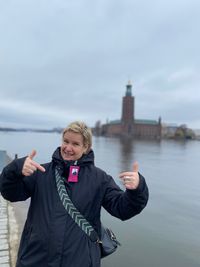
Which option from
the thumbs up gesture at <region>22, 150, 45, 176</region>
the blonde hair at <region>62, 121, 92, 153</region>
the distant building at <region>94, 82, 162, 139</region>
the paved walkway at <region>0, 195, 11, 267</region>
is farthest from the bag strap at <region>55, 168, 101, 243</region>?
the distant building at <region>94, 82, 162, 139</region>

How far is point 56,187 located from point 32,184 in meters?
0.26

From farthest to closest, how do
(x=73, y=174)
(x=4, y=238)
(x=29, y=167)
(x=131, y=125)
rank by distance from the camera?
1. (x=131, y=125)
2. (x=4, y=238)
3. (x=73, y=174)
4. (x=29, y=167)

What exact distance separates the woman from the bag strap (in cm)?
3

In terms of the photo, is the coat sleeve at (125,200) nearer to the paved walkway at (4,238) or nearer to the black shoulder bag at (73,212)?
the black shoulder bag at (73,212)

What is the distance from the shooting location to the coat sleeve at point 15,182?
236 centimetres

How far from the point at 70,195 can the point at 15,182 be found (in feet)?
1.64

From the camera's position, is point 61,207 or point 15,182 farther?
point 15,182

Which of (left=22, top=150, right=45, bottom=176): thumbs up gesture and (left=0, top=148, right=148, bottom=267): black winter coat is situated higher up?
(left=22, top=150, right=45, bottom=176): thumbs up gesture

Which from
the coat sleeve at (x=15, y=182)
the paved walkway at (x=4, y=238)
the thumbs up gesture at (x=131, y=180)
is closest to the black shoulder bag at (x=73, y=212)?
the coat sleeve at (x=15, y=182)

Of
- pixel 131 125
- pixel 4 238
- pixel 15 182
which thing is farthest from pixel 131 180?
pixel 131 125

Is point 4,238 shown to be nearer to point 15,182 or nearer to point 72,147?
point 15,182

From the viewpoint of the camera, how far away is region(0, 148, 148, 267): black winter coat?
2297 millimetres

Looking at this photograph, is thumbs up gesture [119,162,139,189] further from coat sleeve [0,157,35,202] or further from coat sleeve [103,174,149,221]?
coat sleeve [0,157,35,202]

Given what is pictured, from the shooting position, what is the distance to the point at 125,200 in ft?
8.03
